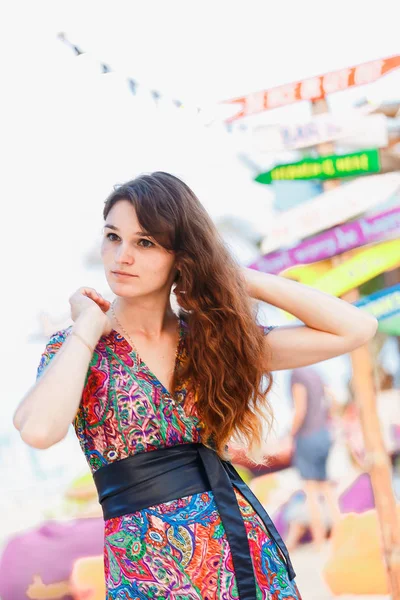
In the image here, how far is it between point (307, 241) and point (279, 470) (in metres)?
1.03

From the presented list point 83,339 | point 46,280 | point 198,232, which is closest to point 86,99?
point 46,280

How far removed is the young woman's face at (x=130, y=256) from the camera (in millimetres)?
1356

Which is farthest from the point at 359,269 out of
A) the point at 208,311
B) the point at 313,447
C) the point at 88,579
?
the point at 208,311

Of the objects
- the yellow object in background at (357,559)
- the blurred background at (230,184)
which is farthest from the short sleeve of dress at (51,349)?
the yellow object in background at (357,559)

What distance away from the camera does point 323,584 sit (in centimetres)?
331

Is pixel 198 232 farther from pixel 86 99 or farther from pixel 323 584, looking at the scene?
pixel 323 584

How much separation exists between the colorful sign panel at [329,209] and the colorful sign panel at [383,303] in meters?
0.37

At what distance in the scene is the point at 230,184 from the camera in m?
3.20

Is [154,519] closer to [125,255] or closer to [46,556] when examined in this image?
[125,255]

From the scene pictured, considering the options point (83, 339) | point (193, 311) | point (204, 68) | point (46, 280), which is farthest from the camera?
point (204, 68)

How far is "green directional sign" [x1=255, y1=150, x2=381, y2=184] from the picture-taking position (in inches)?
130

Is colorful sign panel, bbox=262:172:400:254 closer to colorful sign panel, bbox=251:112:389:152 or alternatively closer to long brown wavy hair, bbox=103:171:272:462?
colorful sign panel, bbox=251:112:389:152

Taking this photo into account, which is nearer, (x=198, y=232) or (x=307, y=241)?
(x=198, y=232)

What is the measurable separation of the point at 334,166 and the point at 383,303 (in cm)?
65
